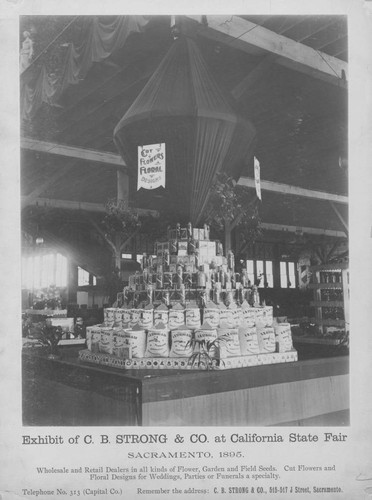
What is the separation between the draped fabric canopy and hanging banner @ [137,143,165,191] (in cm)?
3

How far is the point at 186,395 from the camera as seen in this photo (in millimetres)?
1866

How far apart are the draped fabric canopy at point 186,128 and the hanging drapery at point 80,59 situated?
0.32 meters

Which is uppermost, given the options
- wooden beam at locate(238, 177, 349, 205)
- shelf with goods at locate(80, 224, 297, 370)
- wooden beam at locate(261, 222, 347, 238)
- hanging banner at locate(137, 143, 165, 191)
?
wooden beam at locate(238, 177, 349, 205)

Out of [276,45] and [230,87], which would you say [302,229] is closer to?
[230,87]

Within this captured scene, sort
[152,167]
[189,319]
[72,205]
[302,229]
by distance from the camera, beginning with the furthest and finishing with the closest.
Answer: [302,229], [72,205], [152,167], [189,319]

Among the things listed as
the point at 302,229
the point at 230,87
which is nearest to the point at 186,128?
the point at 230,87

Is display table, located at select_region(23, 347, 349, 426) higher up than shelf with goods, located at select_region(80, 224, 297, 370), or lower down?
lower down

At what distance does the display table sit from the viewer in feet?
5.84

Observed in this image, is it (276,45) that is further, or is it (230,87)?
(230,87)

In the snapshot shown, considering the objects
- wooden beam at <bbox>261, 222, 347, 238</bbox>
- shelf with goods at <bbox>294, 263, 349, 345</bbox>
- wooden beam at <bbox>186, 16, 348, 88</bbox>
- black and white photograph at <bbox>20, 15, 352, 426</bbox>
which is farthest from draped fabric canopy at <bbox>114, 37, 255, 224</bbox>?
wooden beam at <bbox>261, 222, 347, 238</bbox>

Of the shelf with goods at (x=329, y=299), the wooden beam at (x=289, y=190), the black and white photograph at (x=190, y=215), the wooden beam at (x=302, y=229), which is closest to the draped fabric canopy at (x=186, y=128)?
the black and white photograph at (x=190, y=215)

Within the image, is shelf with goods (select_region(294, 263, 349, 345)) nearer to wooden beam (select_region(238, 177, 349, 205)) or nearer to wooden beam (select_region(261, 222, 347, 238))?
wooden beam (select_region(238, 177, 349, 205))

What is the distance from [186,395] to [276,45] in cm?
225

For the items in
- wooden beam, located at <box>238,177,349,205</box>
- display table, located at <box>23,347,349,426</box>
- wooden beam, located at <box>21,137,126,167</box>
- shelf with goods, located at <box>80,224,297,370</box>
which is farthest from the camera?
wooden beam, located at <box>238,177,349,205</box>
